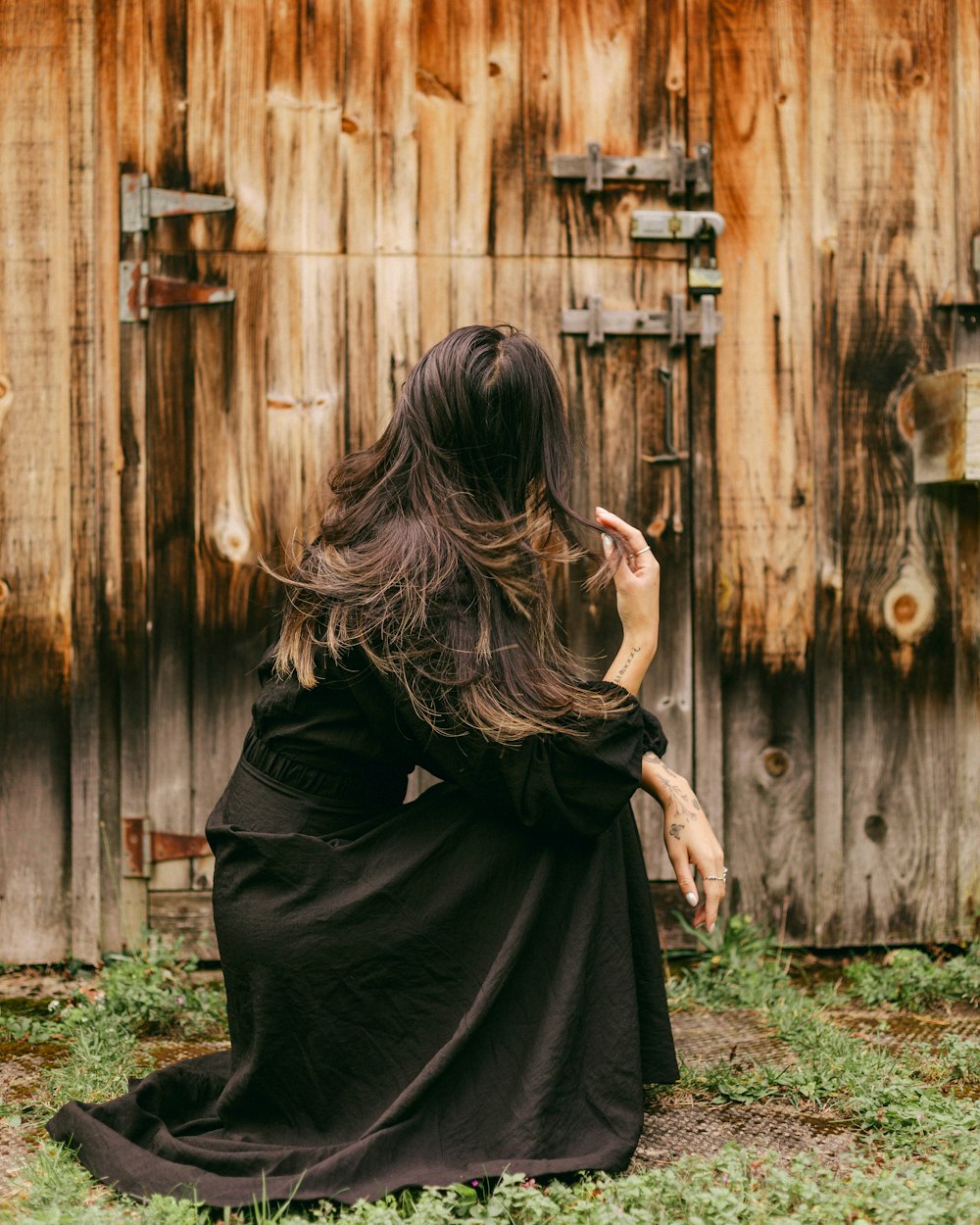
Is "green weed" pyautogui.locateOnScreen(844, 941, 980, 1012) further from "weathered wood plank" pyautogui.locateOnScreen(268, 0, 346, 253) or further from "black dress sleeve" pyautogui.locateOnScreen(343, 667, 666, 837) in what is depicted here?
"weathered wood plank" pyautogui.locateOnScreen(268, 0, 346, 253)

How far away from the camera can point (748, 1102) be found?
8.26 ft

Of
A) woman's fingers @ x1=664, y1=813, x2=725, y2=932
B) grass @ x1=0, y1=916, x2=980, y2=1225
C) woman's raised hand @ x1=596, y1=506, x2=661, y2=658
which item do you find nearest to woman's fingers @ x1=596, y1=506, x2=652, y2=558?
woman's raised hand @ x1=596, y1=506, x2=661, y2=658

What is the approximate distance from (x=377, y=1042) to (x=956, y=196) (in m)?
2.78

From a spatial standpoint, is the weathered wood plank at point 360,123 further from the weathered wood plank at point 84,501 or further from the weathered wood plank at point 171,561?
the weathered wood plank at point 84,501

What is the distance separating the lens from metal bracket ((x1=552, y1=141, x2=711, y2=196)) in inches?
130

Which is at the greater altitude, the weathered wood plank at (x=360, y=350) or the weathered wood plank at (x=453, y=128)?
the weathered wood plank at (x=453, y=128)

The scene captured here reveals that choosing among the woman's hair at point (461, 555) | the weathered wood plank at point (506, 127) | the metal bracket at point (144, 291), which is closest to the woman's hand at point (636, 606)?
the woman's hair at point (461, 555)

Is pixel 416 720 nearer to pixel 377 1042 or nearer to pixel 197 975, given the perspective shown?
pixel 377 1042

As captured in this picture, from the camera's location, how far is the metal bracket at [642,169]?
331 cm

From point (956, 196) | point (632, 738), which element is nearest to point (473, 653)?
point (632, 738)

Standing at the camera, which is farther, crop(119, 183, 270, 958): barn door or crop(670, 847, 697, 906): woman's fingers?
crop(119, 183, 270, 958): barn door

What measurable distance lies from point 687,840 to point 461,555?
28.7 inches

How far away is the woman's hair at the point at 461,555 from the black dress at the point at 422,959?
0.06 meters

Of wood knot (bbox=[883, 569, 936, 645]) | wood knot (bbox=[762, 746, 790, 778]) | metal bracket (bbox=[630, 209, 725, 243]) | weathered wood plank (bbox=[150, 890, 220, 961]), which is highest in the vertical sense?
metal bracket (bbox=[630, 209, 725, 243])
